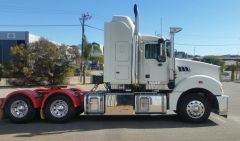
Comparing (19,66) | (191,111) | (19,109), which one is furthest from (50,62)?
(191,111)

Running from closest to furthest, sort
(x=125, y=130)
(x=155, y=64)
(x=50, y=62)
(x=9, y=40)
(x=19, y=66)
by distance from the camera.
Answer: (x=125, y=130) < (x=155, y=64) < (x=19, y=66) < (x=50, y=62) < (x=9, y=40)

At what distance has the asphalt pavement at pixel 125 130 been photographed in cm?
1080

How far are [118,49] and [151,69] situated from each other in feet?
4.32

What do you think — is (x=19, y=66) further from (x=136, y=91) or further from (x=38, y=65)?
(x=136, y=91)

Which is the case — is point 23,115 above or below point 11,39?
below

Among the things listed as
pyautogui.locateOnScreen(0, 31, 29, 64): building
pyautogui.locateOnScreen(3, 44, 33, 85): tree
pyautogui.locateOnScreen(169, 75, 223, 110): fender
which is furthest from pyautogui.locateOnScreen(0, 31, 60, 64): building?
pyautogui.locateOnScreen(169, 75, 223, 110): fender

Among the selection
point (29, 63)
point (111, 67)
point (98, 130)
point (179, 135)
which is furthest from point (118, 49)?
point (29, 63)

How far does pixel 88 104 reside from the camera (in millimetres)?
13680

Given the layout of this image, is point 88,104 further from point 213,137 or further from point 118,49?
point 213,137

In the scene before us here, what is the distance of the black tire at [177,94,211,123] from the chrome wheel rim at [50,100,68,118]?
3.66 meters

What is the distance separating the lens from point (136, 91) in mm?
14438

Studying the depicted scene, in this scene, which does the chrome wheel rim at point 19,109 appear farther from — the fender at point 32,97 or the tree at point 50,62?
the tree at point 50,62

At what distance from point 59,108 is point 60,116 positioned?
25 cm

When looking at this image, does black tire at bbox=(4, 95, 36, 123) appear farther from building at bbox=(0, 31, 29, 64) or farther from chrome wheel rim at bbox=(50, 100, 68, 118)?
building at bbox=(0, 31, 29, 64)
